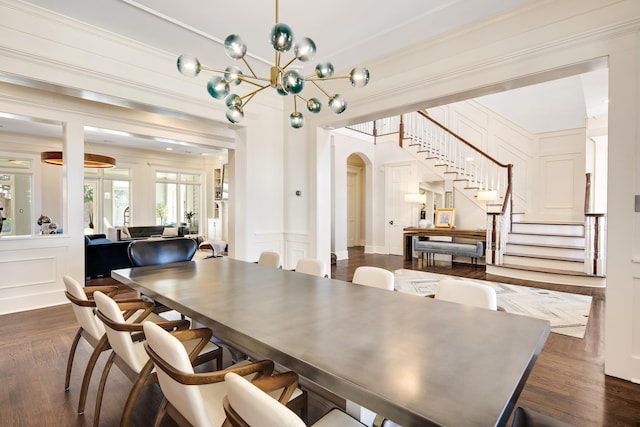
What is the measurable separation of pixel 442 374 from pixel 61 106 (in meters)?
5.50

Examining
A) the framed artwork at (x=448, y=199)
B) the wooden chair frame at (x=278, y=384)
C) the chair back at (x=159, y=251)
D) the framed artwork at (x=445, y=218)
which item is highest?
the framed artwork at (x=448, y=199)

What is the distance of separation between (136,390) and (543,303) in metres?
4.72

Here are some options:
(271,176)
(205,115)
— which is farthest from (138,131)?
(271,176)

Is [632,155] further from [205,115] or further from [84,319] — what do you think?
[205,115]

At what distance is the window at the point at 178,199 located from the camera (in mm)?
10414

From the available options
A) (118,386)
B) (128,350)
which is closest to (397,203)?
(118,386)

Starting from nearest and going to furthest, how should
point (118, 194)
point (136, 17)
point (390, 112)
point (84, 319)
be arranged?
point (84, 319), point (136, 17), point (390, 112), point (118, 194)

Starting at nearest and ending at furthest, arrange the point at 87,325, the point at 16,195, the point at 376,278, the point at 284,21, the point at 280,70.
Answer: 1. the point at 87,325
2. the point at 280,70
3. the point at 376,278
4. the point at 284,21
5. the point at 16,195

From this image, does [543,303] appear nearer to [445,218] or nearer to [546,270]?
[546,270]

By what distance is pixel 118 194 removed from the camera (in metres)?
9.55

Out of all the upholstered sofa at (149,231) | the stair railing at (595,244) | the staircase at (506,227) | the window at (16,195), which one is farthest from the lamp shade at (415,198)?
the window at (16,195)

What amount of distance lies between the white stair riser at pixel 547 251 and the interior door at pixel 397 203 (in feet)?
8.56

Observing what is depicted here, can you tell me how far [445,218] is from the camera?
754 centimetres

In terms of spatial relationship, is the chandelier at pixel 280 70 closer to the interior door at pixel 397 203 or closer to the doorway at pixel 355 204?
the interior door at pixel 397 203
